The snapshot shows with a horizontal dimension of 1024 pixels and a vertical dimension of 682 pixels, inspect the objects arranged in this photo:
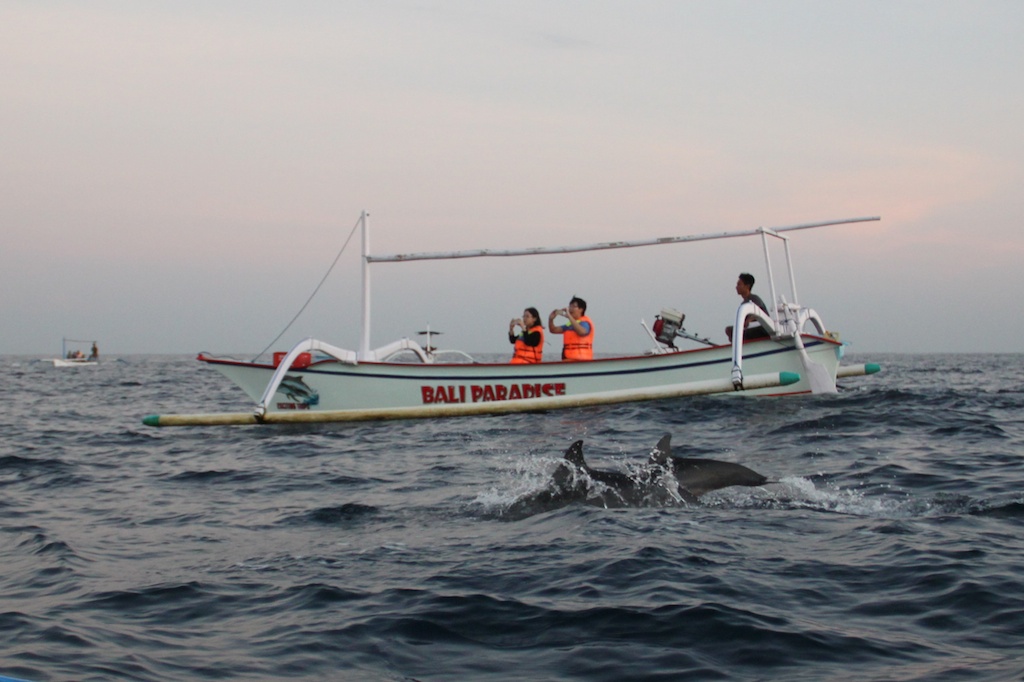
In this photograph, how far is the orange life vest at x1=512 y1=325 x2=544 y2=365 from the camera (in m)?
19.6

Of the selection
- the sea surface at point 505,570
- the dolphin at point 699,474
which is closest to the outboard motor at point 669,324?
the sea surface at point 505,570

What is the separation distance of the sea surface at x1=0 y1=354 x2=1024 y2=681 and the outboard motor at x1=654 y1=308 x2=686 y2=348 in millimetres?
7861

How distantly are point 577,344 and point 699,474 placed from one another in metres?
10.5

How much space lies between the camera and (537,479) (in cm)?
1016

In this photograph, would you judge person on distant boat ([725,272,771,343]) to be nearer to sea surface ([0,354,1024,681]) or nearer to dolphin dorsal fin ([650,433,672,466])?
sea surface ([0,354,1024,681])

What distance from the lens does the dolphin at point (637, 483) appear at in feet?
29.1

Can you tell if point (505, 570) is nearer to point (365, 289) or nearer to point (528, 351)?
point (528, 351)

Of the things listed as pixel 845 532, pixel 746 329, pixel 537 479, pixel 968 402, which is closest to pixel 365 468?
pixel 537 479

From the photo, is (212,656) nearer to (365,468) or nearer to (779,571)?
(779,571)

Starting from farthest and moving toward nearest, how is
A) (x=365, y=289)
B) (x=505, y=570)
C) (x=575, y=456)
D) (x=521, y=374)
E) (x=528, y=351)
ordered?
1. (x=365, y=289)
2. (x=528, y=351)
3. (x=521, y=374)
4. (x=575, y=456)
5. (x=505, y=570)

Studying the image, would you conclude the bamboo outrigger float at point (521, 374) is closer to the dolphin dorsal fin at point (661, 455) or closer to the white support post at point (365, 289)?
the white support post at point (365, 289)

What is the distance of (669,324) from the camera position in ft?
70.0

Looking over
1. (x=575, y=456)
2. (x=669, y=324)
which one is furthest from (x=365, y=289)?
(x=575, y=456)

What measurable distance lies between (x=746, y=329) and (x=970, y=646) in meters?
15.1
